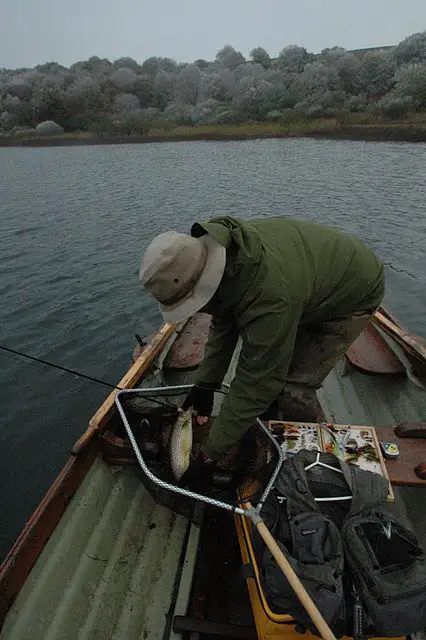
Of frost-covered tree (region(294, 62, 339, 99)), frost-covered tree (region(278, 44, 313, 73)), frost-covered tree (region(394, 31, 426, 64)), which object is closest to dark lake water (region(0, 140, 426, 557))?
frost-covered tree (region(294, 62, 339, 99))

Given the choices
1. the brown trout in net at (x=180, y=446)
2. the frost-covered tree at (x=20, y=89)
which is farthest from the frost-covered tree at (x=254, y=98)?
the brown trout in net at (x=180, y=446)

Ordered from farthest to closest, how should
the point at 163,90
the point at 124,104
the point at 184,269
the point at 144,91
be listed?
the point at 144,91, the point at 163,90, the point at 124,104, the point at 184,269

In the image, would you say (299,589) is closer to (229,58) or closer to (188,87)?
(188,87)

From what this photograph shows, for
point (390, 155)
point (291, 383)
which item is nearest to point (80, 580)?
point (291, 383)

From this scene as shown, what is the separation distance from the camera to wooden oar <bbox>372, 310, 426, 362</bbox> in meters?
4.63

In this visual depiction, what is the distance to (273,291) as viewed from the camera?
242 centimetres

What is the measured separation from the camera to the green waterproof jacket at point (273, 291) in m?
2.43

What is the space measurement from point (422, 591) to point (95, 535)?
7.45 feet

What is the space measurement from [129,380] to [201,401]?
0.97 m

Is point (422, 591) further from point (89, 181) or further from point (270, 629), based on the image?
point (89, 181)

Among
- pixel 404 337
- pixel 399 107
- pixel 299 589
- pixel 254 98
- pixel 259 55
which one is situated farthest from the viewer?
pixel 259 55

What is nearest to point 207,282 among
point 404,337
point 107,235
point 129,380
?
point 129,380

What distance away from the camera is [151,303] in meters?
10.1

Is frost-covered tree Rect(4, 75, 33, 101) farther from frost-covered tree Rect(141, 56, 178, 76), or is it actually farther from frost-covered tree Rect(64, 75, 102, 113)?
frost-covered tree Rect(141, 56, 178, 76)
